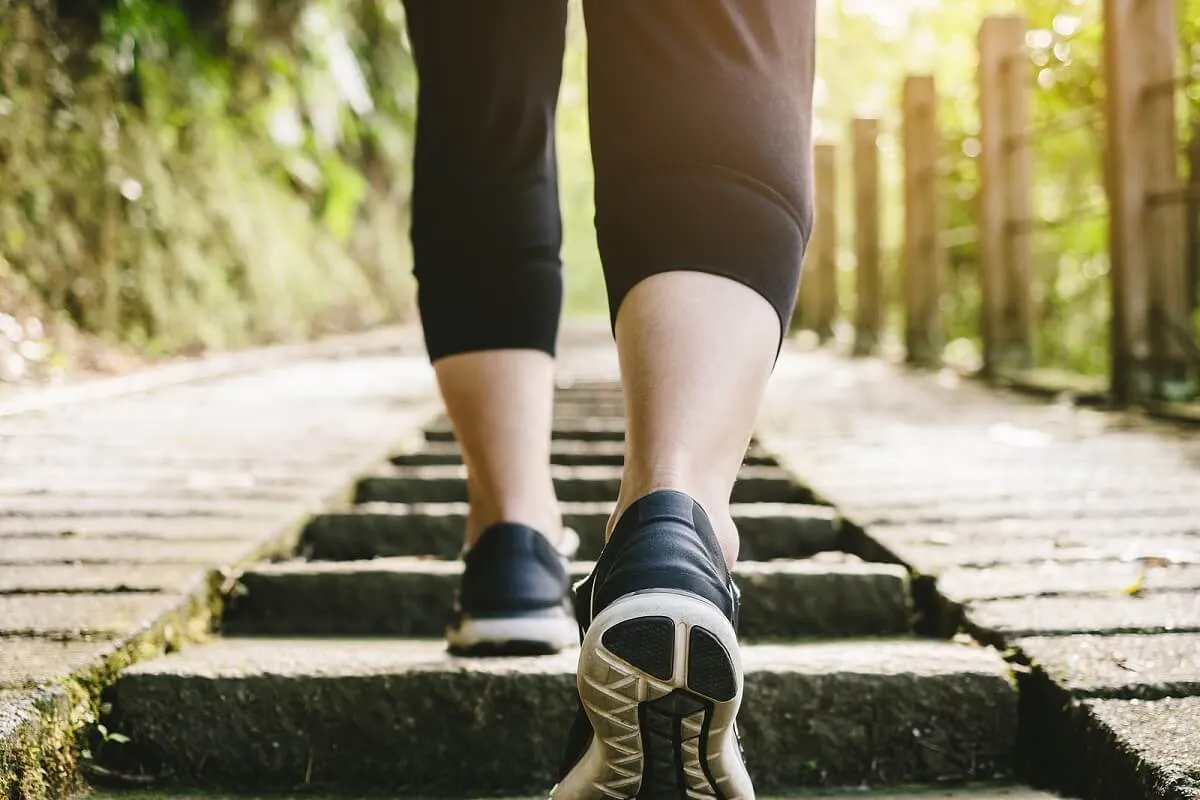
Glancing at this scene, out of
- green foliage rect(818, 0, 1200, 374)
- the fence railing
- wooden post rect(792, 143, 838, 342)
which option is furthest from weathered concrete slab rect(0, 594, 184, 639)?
wooden post rect(792, 143, 838, 342)

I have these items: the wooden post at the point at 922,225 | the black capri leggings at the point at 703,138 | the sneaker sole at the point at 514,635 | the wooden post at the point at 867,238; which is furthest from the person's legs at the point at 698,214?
the wooden post at the point at 867,238

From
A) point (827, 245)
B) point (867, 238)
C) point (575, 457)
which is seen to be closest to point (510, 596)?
point (575, 457)

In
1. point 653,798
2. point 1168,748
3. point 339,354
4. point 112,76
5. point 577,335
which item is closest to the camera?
point 653,798

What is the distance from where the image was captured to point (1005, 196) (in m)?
4.85

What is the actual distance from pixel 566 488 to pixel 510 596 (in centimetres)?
113

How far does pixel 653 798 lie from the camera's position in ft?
2.84

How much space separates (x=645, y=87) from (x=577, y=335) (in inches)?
346

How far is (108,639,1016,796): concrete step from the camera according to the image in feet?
4.01

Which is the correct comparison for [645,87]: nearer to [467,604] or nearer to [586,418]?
[467,604]

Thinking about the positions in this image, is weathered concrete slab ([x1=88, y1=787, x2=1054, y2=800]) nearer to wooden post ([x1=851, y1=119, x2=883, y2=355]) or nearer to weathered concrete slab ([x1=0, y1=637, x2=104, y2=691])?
weathered concrete slab ([x1=0, y1=637, x2=104, y2=691])

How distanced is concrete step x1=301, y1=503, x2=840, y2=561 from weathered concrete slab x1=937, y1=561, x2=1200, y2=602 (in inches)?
17.7

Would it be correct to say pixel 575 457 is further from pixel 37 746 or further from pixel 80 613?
pixel 37 746

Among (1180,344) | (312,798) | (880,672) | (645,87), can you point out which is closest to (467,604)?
(312,798)

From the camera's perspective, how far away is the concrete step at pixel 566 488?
7.82 feet
